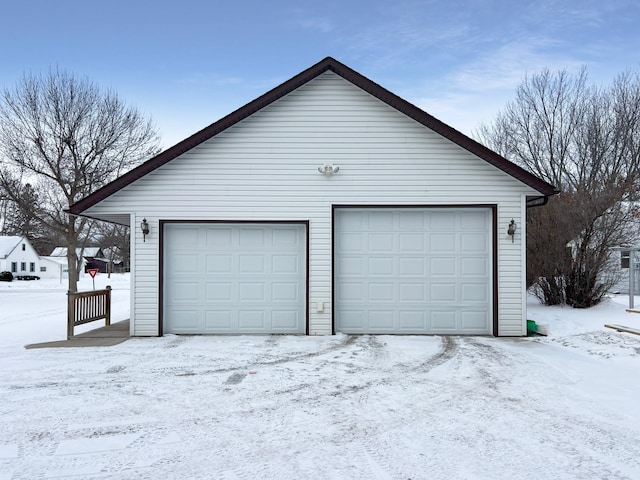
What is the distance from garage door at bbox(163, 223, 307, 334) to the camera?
33.1 ft

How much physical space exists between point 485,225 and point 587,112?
1439 cm

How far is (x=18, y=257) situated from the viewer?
52500 millimetres

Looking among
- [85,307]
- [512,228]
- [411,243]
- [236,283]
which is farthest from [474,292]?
[85,307]

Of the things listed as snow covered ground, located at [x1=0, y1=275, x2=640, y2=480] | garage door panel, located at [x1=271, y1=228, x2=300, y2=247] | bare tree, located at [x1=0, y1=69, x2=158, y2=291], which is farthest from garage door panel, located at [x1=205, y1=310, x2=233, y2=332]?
bare tree, located at [x1=0, y1=69, x2=158, y2=291]

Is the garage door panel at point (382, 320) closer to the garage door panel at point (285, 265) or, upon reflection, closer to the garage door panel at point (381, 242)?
the garage door panel at point (381, 242)

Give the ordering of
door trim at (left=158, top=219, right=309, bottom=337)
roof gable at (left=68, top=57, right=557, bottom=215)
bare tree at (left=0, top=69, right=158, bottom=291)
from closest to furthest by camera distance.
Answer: roof gable at (left=68, top=57, right=557, bottom=215), door trim at (left=158, top=219, right=309, bottom=337), bare tree at (left=0, top=69, right=158, bottom=291)

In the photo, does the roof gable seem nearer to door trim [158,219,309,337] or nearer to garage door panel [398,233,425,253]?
door trim [158,219,309,337]

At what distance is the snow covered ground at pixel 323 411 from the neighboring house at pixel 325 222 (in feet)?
3.88

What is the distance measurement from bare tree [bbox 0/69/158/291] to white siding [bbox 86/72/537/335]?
47.1 ft

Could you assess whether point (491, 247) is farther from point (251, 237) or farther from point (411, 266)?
point (251, 237)

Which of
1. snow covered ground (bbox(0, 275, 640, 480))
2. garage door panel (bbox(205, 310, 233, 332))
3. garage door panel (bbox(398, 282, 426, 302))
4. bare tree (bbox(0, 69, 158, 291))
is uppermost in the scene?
bare tree (bbox(0, 69, 158, 291))

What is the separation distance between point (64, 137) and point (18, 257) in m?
37.6

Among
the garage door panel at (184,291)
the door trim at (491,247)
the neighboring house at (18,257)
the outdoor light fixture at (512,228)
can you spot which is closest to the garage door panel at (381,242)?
the door trim at (491,247)

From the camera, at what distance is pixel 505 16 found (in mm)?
14688
